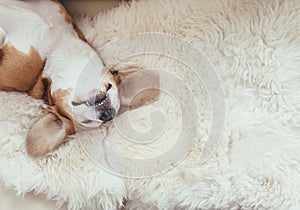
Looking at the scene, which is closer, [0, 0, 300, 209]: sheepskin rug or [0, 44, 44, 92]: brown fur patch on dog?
[0, 0, 300, 209]: sheepskin rug

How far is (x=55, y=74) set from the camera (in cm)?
114

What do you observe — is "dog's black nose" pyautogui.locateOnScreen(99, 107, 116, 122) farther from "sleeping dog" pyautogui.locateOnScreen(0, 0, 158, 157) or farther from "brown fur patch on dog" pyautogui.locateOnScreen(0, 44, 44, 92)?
"brown fur patch on dog" pyautogui.locateOnScreen(0, 44, 44, 92)

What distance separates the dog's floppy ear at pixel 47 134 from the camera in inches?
43.4

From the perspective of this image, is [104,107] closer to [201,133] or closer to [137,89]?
[137,89]

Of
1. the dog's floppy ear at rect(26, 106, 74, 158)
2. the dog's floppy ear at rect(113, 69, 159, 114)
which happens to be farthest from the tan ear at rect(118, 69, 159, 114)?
the dog's floppy ear at rect(26, 106, 74, 158)

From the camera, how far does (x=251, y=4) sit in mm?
1115

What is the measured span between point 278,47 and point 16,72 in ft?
2.27

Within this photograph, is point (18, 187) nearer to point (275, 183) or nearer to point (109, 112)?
point (109, 112)

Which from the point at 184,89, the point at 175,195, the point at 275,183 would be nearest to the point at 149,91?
the point at 184,89

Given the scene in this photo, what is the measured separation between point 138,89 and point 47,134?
261mm

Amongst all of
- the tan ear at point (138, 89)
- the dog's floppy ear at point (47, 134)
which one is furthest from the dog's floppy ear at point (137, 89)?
the dog's floppy ear at point (47, 134)

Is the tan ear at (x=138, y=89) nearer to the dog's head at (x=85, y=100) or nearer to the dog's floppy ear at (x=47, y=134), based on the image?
the dog's head at (x=85, y=100)

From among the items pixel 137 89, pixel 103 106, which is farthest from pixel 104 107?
pixel 137 89

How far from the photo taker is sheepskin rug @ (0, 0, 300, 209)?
1.00 meters
